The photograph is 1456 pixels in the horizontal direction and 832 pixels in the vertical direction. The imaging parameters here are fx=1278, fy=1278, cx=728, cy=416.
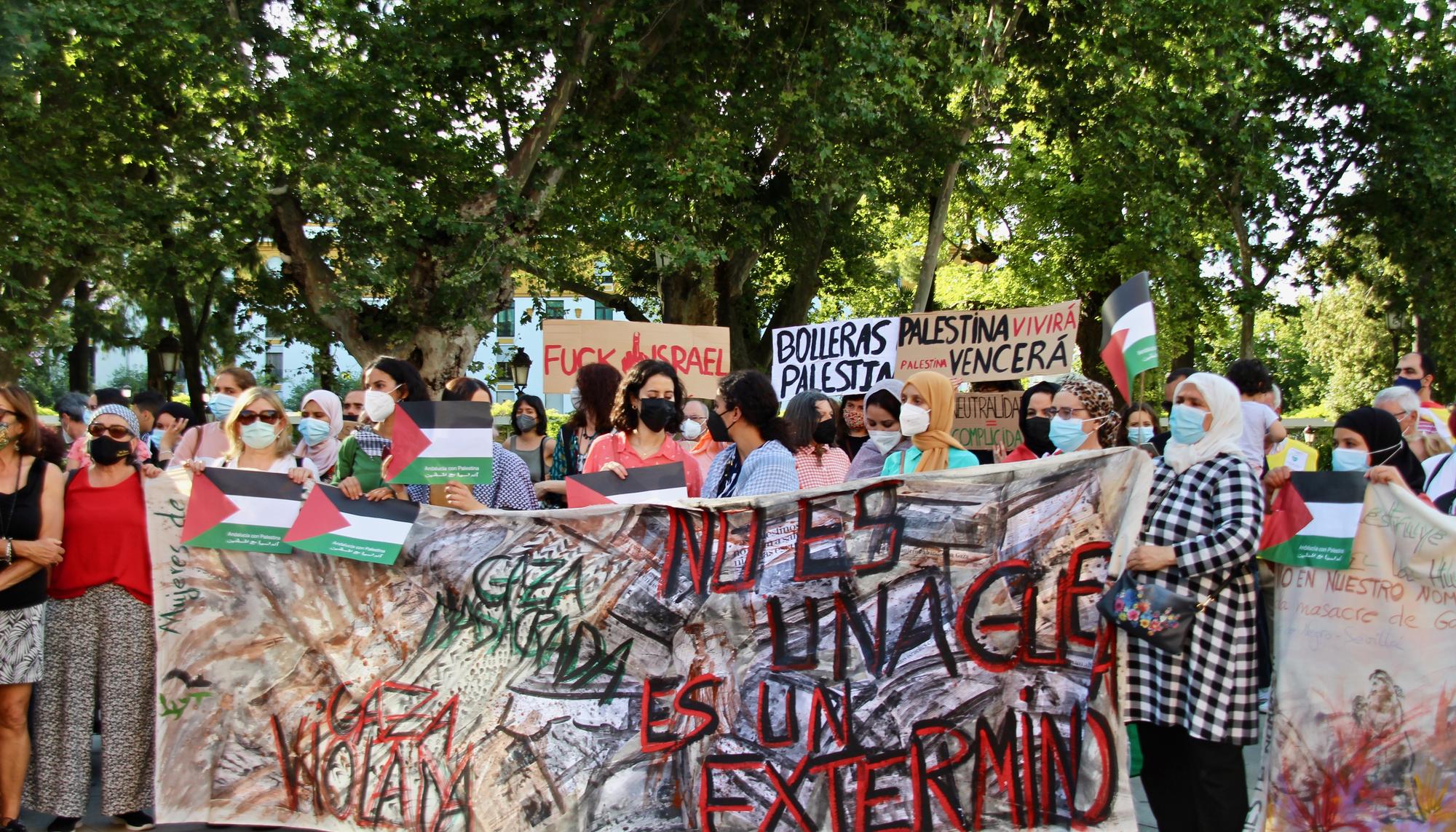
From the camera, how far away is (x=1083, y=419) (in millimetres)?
4832

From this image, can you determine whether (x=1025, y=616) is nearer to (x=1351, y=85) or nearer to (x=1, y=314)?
(x=1, y=314)

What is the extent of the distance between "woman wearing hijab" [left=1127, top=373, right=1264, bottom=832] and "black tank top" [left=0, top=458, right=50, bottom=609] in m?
4.14

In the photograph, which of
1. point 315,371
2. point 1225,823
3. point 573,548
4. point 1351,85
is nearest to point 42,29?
point 315,371

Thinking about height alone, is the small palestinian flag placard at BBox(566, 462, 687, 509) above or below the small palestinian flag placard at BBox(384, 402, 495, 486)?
below

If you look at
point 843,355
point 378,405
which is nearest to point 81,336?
point 843,355

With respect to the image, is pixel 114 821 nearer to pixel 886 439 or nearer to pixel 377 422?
pixel 377 422

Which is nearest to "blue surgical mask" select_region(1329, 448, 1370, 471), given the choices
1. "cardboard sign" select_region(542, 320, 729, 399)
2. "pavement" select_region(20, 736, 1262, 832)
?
"pavement" select_region(20, 736, 1262, 832)

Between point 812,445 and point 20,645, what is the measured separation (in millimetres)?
3361

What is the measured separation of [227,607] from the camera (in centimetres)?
510

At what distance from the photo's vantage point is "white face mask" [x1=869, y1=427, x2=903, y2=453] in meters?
6.01

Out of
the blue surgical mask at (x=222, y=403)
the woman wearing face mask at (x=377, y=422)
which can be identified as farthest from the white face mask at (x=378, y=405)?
the blue surgical mask at (x=222, y=403)

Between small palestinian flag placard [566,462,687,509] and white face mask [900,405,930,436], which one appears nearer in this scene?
small palestinian flag placard [566,462,687,509]

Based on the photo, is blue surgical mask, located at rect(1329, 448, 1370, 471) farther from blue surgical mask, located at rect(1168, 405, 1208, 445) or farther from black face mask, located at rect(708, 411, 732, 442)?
black face mask, located at rect(708, 411, 732, 442)

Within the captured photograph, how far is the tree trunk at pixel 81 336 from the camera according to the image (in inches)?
891
